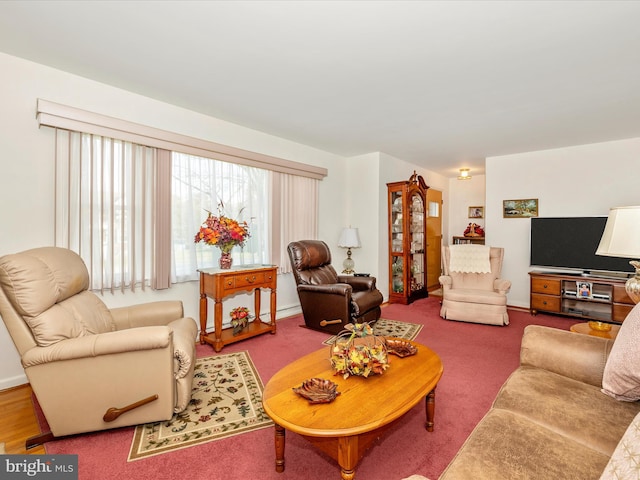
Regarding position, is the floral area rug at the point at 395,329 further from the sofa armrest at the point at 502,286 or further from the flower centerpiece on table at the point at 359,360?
the flower centerpiece on table at the point at 359,360

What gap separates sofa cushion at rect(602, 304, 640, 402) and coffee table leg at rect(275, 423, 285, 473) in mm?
1482

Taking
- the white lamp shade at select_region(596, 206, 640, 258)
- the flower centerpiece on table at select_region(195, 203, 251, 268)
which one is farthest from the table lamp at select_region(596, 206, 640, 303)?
the flower centerpiece on table at select_region(195, 203, 251, 268)

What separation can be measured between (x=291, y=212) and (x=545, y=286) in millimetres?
3650

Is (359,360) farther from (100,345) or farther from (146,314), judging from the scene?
(146,314)

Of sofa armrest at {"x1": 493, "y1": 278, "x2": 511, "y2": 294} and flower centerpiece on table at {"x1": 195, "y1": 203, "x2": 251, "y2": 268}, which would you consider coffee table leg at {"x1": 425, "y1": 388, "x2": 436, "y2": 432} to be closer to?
flower centerpiece on table at {"x1": 195, "y1": 203, "x2": 251, "y2": 268}

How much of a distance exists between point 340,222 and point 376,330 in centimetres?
199

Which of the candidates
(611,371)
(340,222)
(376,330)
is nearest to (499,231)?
(340,222)

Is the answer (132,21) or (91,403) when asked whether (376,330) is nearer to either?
(91,403)

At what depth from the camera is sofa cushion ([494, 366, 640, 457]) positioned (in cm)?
113

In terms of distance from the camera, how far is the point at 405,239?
16.3 ft

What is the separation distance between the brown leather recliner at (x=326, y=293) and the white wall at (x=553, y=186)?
2616 mm

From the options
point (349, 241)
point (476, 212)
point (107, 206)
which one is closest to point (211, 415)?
point (107, 206)

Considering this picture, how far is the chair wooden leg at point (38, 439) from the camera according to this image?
5.45 ft

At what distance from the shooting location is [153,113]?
296 centimetres
